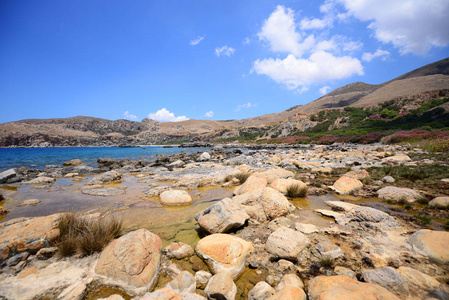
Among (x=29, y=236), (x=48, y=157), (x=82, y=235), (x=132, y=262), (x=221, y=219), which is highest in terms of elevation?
(x=48, y=157)

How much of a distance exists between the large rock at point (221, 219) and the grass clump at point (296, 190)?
3.29m

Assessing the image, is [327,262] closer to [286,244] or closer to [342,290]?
[286,244]

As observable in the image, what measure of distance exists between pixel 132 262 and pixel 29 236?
8.34 feet

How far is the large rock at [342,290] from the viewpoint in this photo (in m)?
2.20

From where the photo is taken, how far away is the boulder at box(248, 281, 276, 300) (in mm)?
2561

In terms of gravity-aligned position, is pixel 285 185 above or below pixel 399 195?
above

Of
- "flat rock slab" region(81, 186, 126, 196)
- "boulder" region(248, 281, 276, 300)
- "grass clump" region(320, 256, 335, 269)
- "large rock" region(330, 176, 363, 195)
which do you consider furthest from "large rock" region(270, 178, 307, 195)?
"flat rock slab" region(81, 186, 126, 196)

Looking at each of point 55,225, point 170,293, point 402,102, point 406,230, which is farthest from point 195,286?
point 402,102

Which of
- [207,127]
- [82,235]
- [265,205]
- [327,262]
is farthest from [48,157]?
[207,127]

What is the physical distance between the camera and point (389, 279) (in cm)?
265

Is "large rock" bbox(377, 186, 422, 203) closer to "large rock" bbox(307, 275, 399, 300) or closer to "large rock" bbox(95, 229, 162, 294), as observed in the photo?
"large rock" bbox(307, 275, 399, 300)

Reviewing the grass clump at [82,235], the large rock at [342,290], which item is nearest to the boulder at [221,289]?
the large rock at [342,290]

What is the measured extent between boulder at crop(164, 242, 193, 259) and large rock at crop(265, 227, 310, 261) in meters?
1.82

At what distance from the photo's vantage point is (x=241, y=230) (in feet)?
15.5
